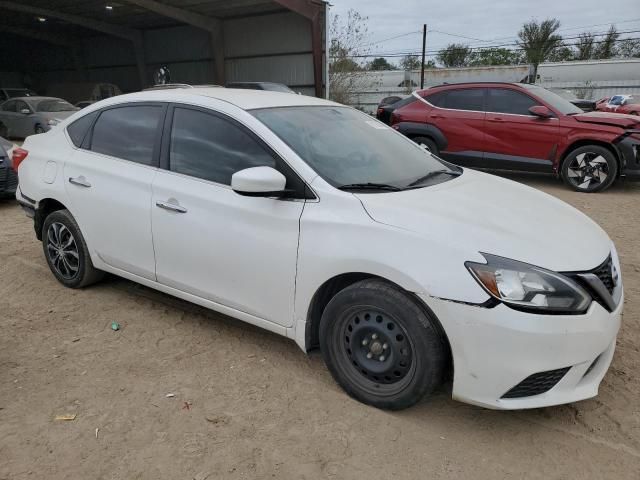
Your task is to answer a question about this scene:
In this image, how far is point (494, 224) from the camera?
2.66m

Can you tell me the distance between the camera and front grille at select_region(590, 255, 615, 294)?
2.58 metres

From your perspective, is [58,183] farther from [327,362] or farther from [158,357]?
[327,362]

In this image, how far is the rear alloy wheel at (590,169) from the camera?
818 cm

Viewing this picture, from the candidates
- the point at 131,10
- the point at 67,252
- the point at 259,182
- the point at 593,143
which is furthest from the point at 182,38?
the point at 259,182

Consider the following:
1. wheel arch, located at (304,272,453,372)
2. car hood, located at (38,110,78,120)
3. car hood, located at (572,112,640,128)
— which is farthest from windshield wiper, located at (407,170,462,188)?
car hood, located at (38,110,78,120)

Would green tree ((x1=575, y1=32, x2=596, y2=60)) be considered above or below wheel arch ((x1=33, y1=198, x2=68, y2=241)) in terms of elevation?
above

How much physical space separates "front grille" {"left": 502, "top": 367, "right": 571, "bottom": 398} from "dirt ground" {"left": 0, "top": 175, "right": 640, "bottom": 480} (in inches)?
12.4

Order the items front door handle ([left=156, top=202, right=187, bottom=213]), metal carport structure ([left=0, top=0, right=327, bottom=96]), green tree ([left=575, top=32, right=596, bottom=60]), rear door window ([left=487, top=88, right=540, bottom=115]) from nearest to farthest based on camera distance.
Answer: front door handle ([left=156, top=202, right=187, bottom=213])
rear door window ([left=487, top=88, right=540, bottom=115])
metal carport structure ([left=0, top=0, right=327, bottom=96])
green tree ([left=575, top=32, right=596, bottom=60])

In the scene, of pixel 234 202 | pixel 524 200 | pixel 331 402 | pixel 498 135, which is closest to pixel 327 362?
pixel 331 402

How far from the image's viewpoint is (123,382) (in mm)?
3123

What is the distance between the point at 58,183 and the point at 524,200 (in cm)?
349

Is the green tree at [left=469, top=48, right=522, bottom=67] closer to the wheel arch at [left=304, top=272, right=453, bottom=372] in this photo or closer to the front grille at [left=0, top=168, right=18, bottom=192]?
the front grille at [left=0, top=168, right=18, bottom=192]

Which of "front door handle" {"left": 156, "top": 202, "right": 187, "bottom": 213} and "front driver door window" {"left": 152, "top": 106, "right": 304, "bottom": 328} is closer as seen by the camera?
"front driver door window" {"left": 152, "top": 106, "right": 304, "bottom": 328}

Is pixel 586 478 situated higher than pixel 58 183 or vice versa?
pixel 58 183
